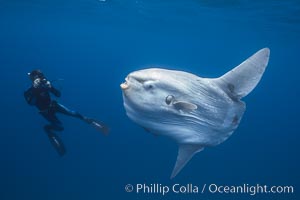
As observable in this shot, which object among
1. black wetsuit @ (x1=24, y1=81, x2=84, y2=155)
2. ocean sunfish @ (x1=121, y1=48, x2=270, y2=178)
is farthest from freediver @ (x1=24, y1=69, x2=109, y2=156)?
ocean sunfish @ (x1=121, y1=48, x2=270, y2=178)

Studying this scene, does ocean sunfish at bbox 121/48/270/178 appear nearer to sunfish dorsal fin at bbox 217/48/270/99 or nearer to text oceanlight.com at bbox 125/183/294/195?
sunfish dorsal fin at bbox 217/48/270/99

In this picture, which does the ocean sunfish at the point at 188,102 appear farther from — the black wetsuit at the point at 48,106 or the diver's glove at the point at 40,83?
the black wetsuit at the point at 48,106

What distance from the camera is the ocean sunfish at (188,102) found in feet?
11.5

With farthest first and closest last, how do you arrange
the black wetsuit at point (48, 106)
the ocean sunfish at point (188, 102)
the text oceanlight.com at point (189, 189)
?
the text oceanlight.com at point (189, 189), the black wetsuit at point (48, 106), the ocean sunfish at point (188, 102)

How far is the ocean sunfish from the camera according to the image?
352 cm

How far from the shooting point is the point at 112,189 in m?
15.1

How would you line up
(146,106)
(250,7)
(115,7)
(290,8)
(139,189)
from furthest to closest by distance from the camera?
1. (115,7)
2. (250,7)
3. (290,8)
4. (139,189)
5. (146,106)

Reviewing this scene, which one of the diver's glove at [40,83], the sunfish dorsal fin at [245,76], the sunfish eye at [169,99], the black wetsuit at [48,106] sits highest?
the sunfish dorsal fin at [245,76]

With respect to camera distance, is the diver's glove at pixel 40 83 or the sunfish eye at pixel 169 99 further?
the diver's glove at pixel 40 83

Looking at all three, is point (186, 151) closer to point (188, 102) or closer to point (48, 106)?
point (188, 102)

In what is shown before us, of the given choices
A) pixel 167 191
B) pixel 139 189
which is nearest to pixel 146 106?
pixel 167 191

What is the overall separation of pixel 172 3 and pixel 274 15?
7.03 meters

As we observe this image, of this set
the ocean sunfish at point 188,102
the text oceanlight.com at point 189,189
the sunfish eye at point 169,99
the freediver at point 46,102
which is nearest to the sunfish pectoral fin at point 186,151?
the ocean sunfish at point 188,102

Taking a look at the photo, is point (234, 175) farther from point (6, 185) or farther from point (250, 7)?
point (6, 185)
